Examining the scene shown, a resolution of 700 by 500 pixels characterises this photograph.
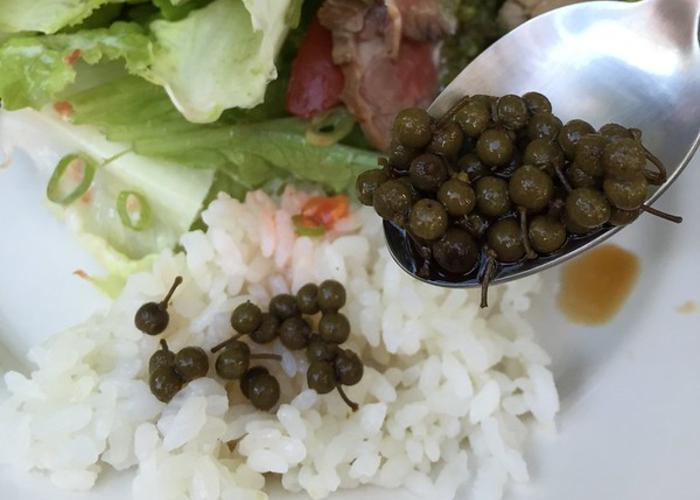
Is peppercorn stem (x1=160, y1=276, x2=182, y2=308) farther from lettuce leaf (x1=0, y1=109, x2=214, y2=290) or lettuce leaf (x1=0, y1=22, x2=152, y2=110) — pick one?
lettuce leaf (x1=0, y1=22, x2=152, y2=110)

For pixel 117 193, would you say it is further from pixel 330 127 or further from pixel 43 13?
pixel 330 127

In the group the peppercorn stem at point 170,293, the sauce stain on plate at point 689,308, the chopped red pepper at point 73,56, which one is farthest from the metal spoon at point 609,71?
the chopped red pepper at point 73,56

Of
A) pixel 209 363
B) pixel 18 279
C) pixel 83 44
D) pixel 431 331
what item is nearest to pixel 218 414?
pixel 209 363

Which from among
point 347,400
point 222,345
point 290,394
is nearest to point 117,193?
point 222,345

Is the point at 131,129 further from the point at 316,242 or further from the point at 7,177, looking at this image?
the point at 316,242

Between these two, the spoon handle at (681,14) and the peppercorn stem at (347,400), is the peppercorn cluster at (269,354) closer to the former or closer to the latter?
the peppercorn stem at (347,400)
